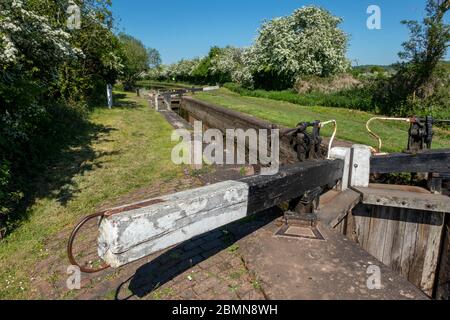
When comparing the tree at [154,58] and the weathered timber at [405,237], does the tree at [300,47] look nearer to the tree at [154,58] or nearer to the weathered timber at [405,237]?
the weathered timber at [405,237]

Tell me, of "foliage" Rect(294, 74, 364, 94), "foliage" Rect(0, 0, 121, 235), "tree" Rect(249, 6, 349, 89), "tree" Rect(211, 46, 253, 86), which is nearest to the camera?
"foliage" Rect(0, 0, 121, 235)

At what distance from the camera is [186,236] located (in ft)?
6.85

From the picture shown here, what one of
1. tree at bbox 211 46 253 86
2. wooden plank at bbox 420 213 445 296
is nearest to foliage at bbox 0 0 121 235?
wooden plank at bbox 420 213 445 296

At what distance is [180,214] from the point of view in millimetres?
2002

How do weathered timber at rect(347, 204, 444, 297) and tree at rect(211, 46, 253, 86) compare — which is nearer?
weathered timber at rect(347, 204, 444, 297)

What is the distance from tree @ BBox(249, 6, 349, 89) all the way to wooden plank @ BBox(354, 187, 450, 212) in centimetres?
2248

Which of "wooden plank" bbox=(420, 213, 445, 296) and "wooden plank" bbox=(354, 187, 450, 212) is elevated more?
"wooden plank" bbox=(354, 187, 450, 212)

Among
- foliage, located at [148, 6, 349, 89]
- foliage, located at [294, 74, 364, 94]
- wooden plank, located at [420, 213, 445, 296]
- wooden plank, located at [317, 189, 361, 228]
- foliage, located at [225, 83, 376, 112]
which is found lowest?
wooden plank, located at [420, 213, 445, 296]

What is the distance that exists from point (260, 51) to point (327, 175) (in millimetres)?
29009

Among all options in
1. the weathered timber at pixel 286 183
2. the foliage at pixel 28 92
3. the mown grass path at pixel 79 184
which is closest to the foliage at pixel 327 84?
the mown grass path at pixel 79 184

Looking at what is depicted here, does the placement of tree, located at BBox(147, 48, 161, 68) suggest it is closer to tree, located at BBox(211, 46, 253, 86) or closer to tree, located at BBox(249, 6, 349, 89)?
tree, located at BBox(211, 46, 253, 86)

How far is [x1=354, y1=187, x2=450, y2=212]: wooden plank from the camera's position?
404cm
